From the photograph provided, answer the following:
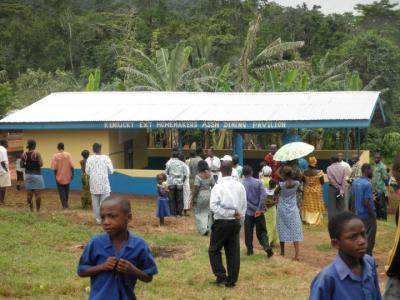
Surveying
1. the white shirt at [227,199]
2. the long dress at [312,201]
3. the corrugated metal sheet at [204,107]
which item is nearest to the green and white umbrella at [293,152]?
the long dress at [312,201]

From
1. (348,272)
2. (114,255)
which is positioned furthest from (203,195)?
(348,272)

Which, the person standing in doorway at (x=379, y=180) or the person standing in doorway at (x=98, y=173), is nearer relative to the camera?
the person standing in doorway at (x=98, y=173)

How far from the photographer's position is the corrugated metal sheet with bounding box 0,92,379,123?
19297 mm

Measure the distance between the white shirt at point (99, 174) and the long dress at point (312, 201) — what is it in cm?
450

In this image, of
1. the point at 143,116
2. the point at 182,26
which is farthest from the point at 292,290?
the point at 182,26

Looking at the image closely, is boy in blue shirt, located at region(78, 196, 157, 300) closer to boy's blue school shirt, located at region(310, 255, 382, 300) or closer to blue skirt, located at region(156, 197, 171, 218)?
boy's blue school shirt, located at region(310, 255, 382, 300)

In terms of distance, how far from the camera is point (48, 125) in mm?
20203

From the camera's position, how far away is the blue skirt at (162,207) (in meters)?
14.1

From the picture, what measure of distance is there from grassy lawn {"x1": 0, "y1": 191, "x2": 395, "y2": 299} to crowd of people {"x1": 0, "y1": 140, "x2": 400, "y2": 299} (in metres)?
0.34

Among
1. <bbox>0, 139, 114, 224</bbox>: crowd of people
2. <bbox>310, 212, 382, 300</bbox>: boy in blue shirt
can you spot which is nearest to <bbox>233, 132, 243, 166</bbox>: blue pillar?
<bbox>0, 139, 114, 224</bbox>: crowd of people

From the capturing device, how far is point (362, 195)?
10023 millimetres

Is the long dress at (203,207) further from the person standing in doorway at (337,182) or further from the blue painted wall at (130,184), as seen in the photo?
the blue painted wall at (130,184)

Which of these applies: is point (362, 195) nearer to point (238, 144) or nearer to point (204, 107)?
point (238, 144)

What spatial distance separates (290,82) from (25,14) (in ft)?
97.0
